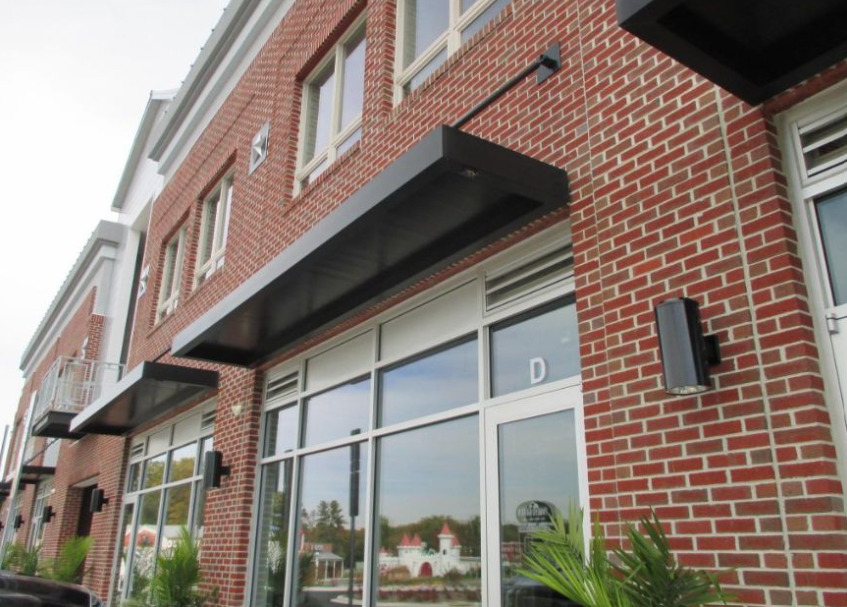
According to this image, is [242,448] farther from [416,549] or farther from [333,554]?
[416,549]

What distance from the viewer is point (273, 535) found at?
322 inches

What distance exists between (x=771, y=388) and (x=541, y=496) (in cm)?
177

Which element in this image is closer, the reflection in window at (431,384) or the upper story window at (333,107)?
the reflection in window at (431,384)

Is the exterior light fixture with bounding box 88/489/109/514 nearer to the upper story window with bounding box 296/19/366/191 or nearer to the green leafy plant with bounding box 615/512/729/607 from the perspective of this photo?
the upper story window with bounding box 296/19/366/191

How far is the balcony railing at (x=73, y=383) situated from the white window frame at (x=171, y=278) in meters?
3.46

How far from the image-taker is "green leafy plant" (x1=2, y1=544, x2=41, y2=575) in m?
15.1

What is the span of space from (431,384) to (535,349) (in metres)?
1.30

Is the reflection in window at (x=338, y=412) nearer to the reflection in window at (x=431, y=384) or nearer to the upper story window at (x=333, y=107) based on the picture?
the reflection in window at (x=431, y=384)

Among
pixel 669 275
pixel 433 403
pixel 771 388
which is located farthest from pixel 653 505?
pixel 433 403

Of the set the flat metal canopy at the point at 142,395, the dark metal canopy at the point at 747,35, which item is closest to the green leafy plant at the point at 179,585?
the flat metal canopy at the point at 142,395

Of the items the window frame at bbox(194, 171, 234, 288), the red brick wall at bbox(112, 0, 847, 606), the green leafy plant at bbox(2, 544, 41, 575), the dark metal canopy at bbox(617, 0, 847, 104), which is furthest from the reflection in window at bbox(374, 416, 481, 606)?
the green leafy plant at bbox(2, 544, 41, 575)

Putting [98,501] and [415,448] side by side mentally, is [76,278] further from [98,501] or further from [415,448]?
[415,448]

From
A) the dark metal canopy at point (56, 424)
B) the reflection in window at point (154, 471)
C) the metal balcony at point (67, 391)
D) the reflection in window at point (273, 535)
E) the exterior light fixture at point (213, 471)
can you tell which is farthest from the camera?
the metal balcony at point (67, 391)

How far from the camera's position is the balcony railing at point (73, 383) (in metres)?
16.8
